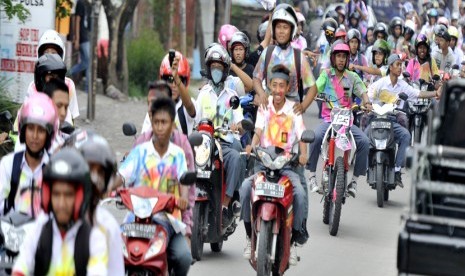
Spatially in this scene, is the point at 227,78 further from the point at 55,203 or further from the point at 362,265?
the point at 55,203

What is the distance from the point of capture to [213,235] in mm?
12391

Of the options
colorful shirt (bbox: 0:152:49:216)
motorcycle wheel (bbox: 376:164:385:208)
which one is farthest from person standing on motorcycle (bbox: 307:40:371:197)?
colorful shirt (bbox: 0:152:49:216)

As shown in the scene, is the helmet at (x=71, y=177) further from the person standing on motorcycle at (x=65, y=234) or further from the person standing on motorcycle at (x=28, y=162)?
the person standing on motorcycle at (x=28, y=162)

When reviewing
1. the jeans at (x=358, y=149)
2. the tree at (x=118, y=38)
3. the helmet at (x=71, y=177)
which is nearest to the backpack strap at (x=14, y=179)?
the helmet at (x=71, y=177)

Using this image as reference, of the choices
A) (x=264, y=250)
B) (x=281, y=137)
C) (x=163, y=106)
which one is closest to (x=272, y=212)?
(x=264, y=250)

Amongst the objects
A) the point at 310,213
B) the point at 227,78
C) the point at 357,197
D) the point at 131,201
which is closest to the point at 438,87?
the point at 357,197

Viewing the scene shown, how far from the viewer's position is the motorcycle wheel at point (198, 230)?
39.1ft

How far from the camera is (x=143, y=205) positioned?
8562 millimetres

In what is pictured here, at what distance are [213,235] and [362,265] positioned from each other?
4.69 feet

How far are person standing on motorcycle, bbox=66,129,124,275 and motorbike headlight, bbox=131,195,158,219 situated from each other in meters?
0.74

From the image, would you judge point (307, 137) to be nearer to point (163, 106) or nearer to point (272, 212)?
point (272, 212)

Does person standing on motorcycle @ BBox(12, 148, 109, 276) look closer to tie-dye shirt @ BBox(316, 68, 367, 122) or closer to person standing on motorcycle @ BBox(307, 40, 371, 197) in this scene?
person standing on motorcycle @ BBox(307, 40, 371, 197)

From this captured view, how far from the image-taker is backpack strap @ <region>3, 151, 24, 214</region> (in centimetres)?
803

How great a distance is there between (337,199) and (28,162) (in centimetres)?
651
